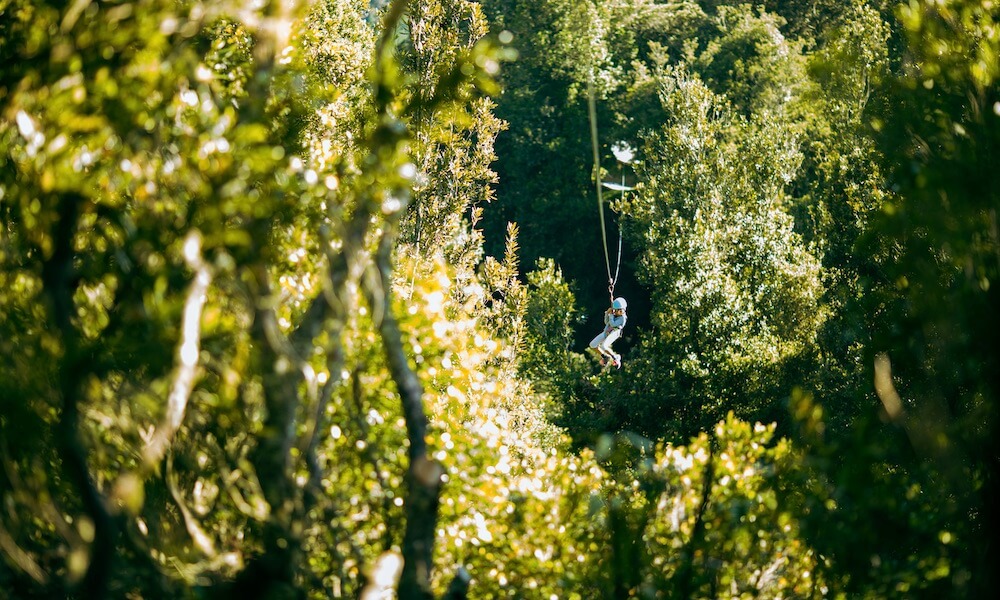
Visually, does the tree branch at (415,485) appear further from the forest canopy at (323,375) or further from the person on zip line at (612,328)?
the person on zip line at (612,328)

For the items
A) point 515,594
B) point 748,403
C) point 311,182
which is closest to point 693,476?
point 515,594

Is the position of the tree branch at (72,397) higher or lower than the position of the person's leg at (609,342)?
higher

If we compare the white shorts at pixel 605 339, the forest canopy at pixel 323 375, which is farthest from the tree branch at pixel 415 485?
the white shorts at pixel 605 339

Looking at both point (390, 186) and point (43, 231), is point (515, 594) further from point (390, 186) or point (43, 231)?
point (43, 231)

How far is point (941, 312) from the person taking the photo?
707 centimetres

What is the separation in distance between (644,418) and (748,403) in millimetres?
2374

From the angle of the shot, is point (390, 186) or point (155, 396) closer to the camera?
point (155, 396)

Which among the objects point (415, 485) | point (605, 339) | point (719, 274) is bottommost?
point (605, 339)

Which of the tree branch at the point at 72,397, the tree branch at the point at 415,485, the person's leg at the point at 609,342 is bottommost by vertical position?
the person's leg at the point at 609,342

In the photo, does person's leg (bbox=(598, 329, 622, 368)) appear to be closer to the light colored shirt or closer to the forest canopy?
the light colored shirt

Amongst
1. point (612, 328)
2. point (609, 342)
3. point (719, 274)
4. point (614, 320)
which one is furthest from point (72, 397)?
point (719, 274)

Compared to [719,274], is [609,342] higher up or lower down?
lower down

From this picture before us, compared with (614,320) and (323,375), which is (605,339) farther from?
(323,375)

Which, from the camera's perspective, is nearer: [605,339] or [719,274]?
[605,339]
